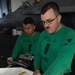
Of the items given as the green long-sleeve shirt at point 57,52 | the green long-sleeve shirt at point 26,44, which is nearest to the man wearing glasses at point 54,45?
the green long-sleeve shirt at point 57,52

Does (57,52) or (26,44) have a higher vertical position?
(57,52)

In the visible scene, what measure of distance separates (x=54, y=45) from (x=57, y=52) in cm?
4

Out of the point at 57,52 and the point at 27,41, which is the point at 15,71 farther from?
the point at 27,41

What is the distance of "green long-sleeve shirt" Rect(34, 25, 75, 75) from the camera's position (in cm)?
78

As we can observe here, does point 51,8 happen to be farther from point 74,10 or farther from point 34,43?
point 74,10

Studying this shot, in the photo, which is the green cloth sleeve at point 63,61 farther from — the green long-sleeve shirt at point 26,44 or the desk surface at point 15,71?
the green long-sleeve shirt at point 26,44

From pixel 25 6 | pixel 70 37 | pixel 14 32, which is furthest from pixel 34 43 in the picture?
pixel 14 32

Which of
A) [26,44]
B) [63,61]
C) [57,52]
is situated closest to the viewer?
[63,61]

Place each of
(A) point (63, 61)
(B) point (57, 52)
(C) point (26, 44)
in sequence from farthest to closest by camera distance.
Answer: (C) point (26, 44) < (B) point (57, 52) < (A) point (63, 61)

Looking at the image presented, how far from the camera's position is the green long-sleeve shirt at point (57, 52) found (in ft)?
2.56

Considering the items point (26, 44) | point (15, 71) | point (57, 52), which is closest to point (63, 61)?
point (57, 52)

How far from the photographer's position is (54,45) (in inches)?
41.2

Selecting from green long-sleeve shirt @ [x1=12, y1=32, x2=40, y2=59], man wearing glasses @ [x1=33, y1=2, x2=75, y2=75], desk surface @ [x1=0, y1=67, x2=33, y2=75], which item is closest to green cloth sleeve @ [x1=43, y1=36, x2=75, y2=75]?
man wearing glasses @ [x1=33, y1=2, x2=75, y2=75]

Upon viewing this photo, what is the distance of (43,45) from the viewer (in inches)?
44.9
